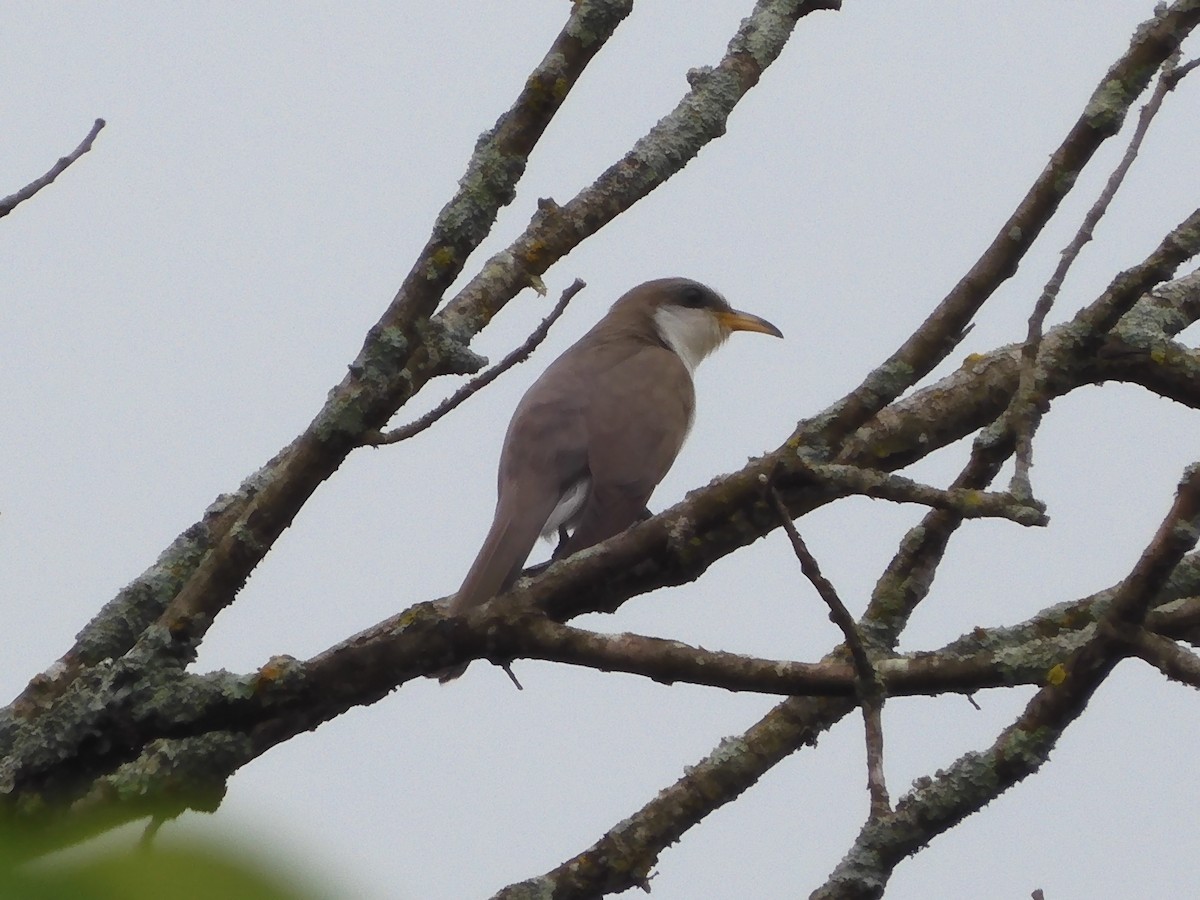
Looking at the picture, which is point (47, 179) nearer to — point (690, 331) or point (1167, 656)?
point (1167, 656)

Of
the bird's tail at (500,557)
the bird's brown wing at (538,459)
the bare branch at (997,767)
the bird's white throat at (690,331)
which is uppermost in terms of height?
the bird's white throat at (690,331)

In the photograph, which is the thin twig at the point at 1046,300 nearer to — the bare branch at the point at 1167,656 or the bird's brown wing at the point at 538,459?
the bare branch at the point at 1167,656

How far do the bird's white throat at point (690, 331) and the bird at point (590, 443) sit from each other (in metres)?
0.36

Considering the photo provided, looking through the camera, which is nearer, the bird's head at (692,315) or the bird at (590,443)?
the bird at (590,443)

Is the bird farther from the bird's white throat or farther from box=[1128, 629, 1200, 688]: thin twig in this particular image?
box=[1128, 629, 1200, 688]: thin twig

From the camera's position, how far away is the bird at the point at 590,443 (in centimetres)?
508

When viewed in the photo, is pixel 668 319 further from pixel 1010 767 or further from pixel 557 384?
pixel 1010 767

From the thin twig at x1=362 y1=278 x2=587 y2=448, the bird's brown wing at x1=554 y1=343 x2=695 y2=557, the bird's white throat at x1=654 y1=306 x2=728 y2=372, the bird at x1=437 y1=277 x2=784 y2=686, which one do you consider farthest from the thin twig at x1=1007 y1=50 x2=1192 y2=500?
the bird's white throat at x1=654 y1=306 x2=728 y2=372

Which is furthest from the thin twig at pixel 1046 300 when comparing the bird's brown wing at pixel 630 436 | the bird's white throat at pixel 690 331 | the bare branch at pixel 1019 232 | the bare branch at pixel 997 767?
the bird's white throat at pixel 690 331

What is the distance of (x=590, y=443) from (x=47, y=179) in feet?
9.87

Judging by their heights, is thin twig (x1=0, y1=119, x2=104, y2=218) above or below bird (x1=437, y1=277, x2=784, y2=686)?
below

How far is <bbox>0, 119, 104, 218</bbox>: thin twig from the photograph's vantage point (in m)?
2.69

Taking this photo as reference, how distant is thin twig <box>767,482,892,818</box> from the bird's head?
4970 millimetres

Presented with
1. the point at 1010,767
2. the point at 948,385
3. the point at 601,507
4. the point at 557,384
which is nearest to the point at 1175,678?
the point at 1010,767
